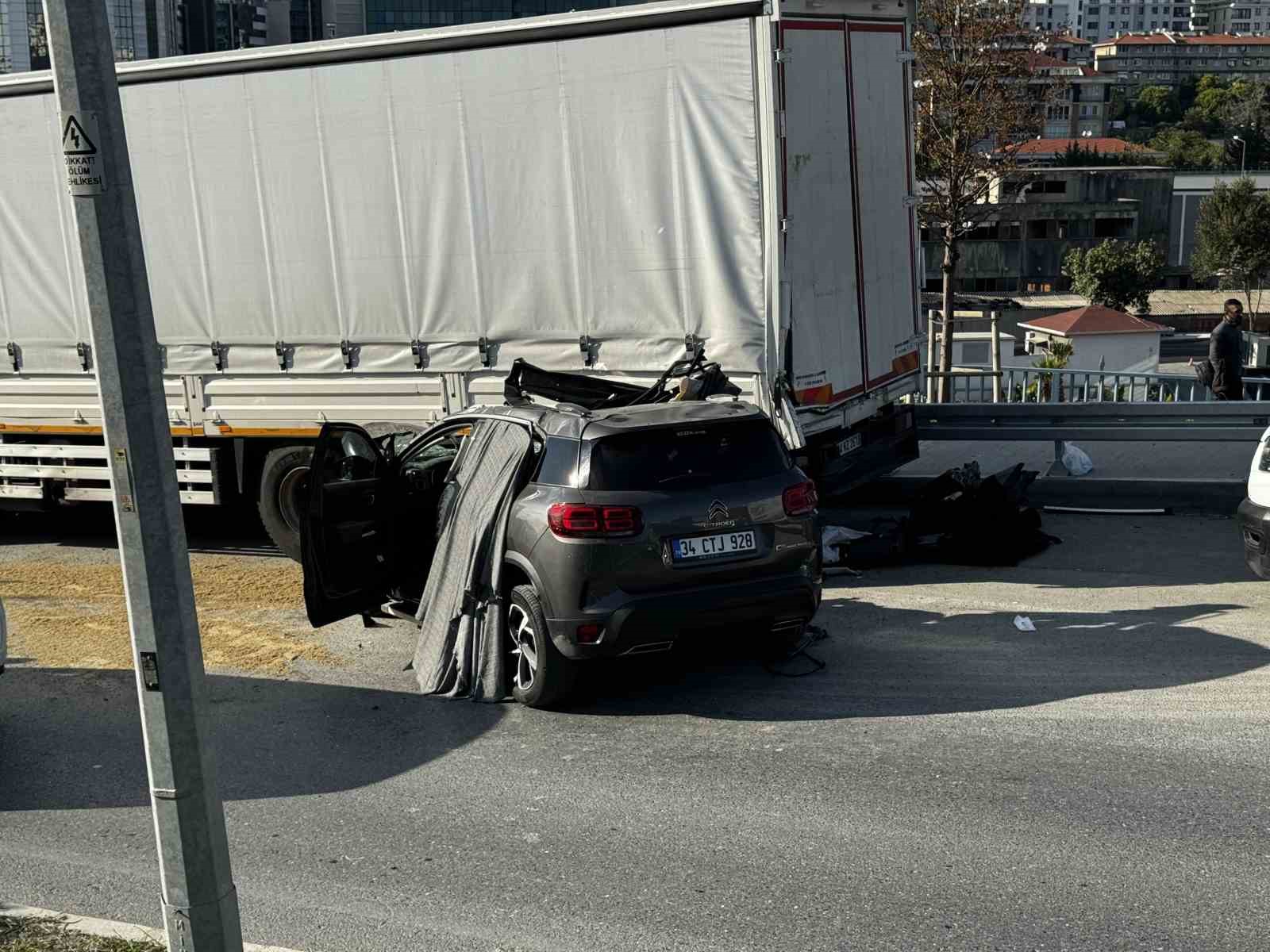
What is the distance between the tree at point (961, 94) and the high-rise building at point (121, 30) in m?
30.3

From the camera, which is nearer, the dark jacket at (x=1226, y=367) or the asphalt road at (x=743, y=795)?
the asphalt road at (x=743, y=795)

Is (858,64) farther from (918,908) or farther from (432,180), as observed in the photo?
(918,908)

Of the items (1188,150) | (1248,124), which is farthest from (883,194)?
(1248,124)

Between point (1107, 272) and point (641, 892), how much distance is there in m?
86.2

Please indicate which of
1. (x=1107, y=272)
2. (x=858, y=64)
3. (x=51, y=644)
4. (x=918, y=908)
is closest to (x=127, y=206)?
(x=918, y=908)

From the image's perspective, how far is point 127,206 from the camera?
378 centimetres

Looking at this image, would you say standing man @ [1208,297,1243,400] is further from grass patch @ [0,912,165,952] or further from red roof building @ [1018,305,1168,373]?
red roof building @ [1018,305,1168,373]

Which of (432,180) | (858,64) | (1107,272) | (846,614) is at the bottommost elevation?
(1107,272)

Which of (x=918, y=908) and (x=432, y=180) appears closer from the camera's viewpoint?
(x=918, y=908)

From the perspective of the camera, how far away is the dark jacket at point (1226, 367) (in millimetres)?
14438

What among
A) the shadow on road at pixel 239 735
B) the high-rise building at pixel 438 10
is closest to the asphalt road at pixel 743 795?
the shadow on road at pixel 239 735

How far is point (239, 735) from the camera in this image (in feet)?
25.2

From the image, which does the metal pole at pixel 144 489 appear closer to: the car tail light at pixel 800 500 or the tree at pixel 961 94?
the car tail light at pixel 800 500

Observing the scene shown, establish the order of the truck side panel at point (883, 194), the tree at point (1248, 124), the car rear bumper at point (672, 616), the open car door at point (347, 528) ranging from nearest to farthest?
the car rear bumper at point (672, 616) < the open car door at point (347, 528) < the truck side panel at point (883, 194) < the tree at point (1248, 124)
